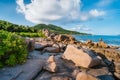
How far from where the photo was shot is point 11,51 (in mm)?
12883

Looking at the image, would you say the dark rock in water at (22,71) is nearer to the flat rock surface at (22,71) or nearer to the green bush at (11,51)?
the flat rock surface at (22,71)

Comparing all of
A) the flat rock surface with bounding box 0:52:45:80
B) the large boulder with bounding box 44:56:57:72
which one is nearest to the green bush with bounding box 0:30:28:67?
the flat rock surface with bounding box 0:52:45:80

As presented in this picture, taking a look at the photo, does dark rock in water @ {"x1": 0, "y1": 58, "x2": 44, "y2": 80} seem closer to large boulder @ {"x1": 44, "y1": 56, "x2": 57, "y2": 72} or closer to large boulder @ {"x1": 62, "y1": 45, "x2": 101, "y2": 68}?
large boulder @ {"x1": 44, "y1": 56, "x2": 57, "y2": 72}

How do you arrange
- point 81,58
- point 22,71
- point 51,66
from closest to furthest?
point 22,71, point 51,66, point 81,58

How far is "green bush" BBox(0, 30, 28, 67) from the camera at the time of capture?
40.3 feet

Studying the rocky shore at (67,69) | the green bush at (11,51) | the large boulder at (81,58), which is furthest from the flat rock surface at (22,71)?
the large boulder at (81,58)

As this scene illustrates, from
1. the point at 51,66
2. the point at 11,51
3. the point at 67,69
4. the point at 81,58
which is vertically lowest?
the point at 67,69

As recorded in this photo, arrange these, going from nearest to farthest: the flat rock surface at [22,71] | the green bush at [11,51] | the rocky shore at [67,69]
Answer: the flat rock surface at [22,71] < the rocky shore at [67,69] < the green bush at [11,51]

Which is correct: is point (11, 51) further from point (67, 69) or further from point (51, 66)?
point (67, 69)

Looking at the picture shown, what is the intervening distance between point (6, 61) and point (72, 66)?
3.68m

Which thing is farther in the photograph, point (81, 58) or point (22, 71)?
point (81, 58)

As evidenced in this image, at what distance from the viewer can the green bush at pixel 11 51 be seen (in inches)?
483

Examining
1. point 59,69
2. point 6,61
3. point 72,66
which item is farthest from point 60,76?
point 6,61

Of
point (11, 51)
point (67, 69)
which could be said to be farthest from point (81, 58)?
point (11, 51)
